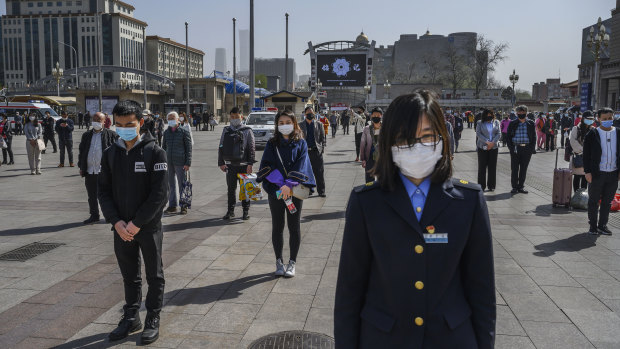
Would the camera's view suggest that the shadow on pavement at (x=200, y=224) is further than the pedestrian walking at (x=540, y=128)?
No

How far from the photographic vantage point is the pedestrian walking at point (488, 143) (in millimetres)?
11492

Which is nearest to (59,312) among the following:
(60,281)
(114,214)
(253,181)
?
→ (60,281)

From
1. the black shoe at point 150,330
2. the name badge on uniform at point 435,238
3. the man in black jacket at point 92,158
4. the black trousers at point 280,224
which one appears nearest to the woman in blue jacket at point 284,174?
the black trousers at point 280,224

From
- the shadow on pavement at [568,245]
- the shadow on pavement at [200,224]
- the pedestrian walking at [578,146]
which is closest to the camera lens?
the shadow on pavement at [568,245]

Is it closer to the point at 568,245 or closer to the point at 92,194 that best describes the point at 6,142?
the point at 92,194

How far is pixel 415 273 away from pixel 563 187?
901 centimetres

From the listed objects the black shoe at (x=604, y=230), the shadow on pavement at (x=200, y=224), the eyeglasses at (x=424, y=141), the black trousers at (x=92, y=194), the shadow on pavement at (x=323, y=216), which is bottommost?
the shadow on pavement at (x=200, y=224)

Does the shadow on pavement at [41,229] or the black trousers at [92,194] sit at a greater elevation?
the black trousers at [92,194]

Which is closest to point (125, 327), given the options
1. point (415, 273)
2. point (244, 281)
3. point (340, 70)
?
point (244, 281)

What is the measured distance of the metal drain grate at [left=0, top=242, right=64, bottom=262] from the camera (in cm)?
660

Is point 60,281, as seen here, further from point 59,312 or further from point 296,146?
point 296,146

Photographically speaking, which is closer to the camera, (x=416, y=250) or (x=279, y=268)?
(x=416, y=250)

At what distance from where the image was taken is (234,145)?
860 centimetres

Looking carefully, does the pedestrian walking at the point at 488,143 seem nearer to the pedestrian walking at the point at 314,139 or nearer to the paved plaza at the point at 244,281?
the paved plaza at the point at 244,281
